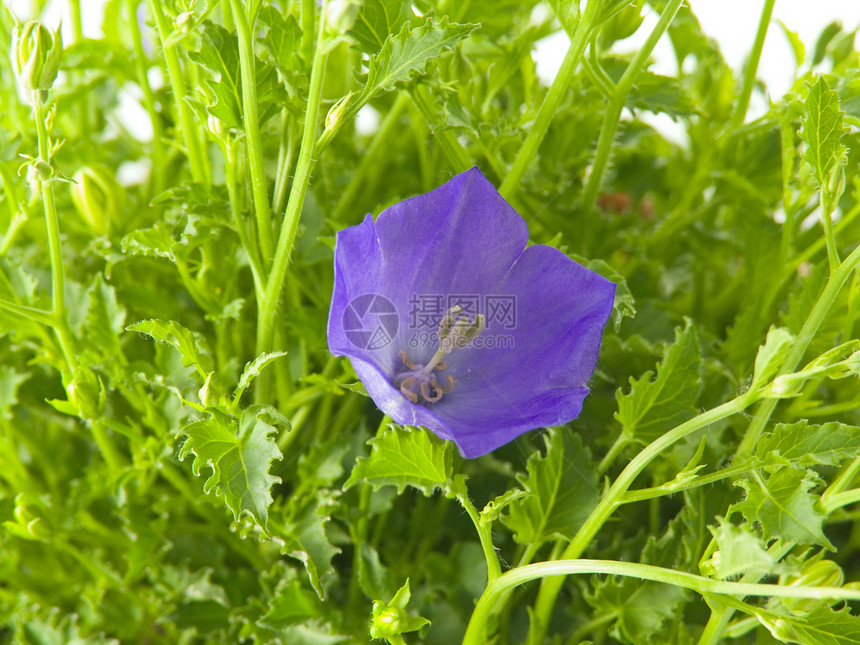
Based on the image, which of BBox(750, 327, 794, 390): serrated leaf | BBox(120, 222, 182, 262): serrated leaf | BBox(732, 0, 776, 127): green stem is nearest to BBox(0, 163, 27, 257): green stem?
BBox(120, 222, 182, 262): serrated leaf

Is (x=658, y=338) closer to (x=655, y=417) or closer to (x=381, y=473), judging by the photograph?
(x=655, y=417)

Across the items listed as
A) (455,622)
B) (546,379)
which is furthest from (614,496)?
(455,622)

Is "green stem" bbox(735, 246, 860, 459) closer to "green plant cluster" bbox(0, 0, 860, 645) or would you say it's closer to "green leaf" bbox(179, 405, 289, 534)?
"green plant cluster" bbox(0, 0, 860, 645)

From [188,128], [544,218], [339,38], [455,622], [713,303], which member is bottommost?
[455,622]

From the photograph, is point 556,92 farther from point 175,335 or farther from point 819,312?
point 175,335

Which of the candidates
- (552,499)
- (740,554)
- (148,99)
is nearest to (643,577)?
(740,554)
